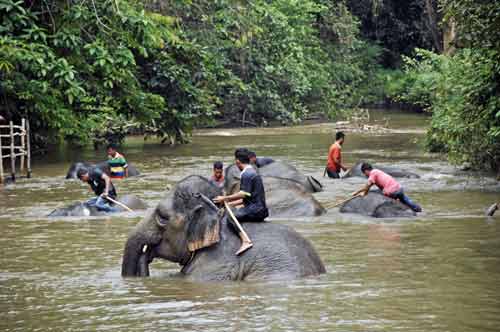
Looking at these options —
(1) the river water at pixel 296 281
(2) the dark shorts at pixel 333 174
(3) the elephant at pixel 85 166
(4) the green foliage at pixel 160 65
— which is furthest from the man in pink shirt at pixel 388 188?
(4) the green foliage at pixel 160 65

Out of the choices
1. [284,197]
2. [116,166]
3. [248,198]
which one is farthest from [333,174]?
[248,198]

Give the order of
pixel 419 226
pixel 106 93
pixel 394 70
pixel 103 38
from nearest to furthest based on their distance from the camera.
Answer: pixel 419 226 < pixel 103 38 < pixel 106 93 < pixel 394 70

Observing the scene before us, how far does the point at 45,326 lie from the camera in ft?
28.7

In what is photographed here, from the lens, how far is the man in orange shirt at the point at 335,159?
70.5ft

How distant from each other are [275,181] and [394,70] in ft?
129

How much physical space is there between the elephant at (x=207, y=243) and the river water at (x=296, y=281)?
0.53 ft

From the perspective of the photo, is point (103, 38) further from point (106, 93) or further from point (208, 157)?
point (208, 157)

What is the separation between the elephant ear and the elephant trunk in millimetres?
474

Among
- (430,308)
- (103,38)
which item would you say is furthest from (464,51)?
(430,308)

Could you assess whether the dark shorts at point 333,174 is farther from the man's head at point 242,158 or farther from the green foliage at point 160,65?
the man's head at point 242,158

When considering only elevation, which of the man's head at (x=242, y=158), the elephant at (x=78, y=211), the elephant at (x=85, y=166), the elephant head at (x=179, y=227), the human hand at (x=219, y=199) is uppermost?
the man's head at (x=242, y=158)

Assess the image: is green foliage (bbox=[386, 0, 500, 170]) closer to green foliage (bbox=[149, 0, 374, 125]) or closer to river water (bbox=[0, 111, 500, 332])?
river water (bbox=[0, 111, 500, 332])

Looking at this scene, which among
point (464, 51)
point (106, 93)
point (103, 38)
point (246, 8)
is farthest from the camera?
point (246, 8)

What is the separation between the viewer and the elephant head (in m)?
9.85
